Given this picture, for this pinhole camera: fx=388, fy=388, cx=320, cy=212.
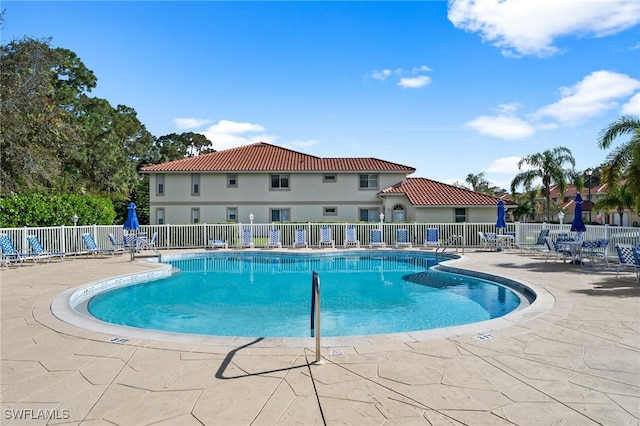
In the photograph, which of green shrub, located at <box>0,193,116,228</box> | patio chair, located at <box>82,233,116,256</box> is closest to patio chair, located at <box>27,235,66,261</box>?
patio chair, located at <box>82,233,116,256</box>

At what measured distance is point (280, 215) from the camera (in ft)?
87.9

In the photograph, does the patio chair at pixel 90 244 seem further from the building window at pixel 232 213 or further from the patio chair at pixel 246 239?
the building window at pixel 232 213

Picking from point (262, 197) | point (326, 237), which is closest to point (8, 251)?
point (326, 237)

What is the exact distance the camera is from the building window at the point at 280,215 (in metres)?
26.7

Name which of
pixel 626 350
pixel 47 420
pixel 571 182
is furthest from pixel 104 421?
pixel 571 182

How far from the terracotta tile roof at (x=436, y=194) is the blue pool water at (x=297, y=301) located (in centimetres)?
1058

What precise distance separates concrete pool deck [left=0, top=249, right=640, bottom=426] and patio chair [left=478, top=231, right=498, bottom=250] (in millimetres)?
11758

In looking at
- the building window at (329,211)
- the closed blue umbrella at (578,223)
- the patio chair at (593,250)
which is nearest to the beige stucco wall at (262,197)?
the building window at (329,211)

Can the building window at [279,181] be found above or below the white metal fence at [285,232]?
above

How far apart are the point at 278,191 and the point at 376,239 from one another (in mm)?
9467

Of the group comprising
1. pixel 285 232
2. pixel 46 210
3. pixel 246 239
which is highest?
pixel 46 210

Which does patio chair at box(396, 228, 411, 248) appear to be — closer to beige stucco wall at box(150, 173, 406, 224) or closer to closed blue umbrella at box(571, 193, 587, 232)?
beige stucco wall at box(150, 173, 406, 224)

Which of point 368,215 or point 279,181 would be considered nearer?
point 279,181

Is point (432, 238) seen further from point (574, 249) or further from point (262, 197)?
point (262, 197)
